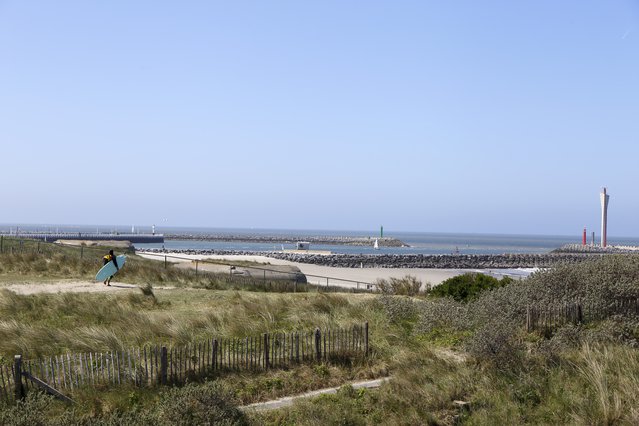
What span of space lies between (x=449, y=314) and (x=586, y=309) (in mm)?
3924

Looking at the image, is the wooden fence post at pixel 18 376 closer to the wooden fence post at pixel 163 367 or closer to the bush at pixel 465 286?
the wooden fence post at pixel 163 367

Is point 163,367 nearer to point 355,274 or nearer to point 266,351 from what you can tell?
point 266,351

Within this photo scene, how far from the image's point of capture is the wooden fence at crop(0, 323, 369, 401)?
463 inches

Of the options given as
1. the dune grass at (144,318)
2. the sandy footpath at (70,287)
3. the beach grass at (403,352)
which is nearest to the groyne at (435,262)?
the sandy footpath at (70,287)

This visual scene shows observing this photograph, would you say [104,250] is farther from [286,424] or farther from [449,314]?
[286,424]

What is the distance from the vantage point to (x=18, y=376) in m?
11.3

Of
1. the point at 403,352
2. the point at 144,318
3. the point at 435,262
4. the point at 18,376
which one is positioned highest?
the point at 144,318

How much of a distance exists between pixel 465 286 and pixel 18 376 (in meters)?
20.0

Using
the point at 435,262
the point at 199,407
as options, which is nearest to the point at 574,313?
the point at 199,407

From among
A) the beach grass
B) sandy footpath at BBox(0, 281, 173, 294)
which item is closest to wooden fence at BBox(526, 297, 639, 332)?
the beach grass

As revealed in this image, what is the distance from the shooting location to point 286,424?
11586mm

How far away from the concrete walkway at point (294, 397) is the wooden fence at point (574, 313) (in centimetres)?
560

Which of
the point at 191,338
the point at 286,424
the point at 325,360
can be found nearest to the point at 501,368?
the point at 325,360

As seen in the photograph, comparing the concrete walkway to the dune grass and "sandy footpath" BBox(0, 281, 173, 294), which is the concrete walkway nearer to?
the dune grass
